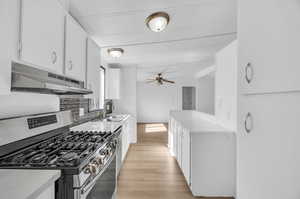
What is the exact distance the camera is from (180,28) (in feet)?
8.46

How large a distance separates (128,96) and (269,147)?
438 centimetres

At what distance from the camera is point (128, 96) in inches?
199

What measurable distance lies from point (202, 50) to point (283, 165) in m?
3.42

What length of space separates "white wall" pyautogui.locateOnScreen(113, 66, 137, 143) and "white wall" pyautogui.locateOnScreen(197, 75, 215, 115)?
1865 millimetres

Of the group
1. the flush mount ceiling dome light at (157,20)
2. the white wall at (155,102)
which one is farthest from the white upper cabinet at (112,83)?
the white wall at (155,102)

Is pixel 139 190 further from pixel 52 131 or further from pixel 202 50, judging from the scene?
pixel 202 50

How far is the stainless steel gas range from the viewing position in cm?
97

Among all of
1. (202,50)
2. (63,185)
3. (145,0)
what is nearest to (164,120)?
(202,50)

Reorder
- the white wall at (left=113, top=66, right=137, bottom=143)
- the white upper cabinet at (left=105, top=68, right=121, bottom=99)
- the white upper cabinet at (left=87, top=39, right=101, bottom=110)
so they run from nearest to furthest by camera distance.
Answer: the white upper cabinet at (left=87, top=39, right=101, bottom=110)
the white upper cabinet at (left=105, top=68, right=121, bottom=99)
the white wall at (left=113, top=66, right=137, bottom=143)

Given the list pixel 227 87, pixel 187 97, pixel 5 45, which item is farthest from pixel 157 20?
pixel 187 97

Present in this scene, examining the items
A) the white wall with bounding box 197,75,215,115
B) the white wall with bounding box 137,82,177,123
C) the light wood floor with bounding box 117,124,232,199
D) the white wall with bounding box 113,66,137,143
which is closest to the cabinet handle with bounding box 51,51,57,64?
the light wood floor with bounding box 117,124,232,199

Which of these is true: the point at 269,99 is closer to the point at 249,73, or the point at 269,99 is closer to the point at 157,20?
the point at 249,73

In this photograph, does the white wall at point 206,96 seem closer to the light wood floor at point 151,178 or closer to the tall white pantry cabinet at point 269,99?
the light wood floor at point 151,178

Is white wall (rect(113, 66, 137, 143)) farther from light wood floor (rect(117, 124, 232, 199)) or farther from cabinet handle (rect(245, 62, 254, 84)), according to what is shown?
cabinet handle (rect(245, 62, 254, 84))
